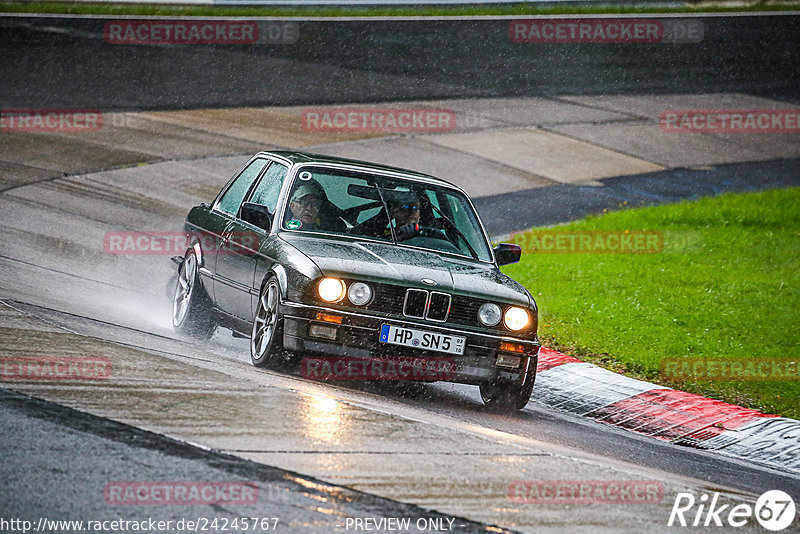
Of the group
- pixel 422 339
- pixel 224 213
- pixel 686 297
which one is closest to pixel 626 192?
pixel 686 297

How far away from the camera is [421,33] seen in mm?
26703

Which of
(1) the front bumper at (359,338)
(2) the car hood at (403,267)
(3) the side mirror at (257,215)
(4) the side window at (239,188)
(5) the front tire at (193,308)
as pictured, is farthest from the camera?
(4) the side window at (239,188)

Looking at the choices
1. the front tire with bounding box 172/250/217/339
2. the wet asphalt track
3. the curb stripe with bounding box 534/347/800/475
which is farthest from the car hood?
the front tire with bounding box 172/250/217/339

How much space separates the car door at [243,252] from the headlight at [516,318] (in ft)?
5.89

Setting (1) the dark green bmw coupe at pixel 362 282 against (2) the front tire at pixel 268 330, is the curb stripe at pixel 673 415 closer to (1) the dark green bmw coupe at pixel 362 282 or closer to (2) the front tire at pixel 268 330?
(1) the dark green bmw coupe at pixel 362 282

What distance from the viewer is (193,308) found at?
907 centimetres

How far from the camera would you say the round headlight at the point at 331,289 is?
7156mm

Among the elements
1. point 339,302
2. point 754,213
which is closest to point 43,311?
point 339,302

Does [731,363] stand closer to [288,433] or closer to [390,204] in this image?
[390,204]

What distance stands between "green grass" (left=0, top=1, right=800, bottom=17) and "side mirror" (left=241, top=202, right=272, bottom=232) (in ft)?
65.0

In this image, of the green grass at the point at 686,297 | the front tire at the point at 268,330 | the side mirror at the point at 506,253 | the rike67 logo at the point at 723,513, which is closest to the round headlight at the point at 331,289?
the front tire at the point at 268,330

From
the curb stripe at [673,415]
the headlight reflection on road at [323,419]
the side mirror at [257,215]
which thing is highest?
the side mirror at [257,215]

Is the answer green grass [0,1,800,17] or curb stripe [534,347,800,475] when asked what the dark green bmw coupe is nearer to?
curb stripe [534,347,800,475]

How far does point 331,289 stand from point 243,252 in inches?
53.4
